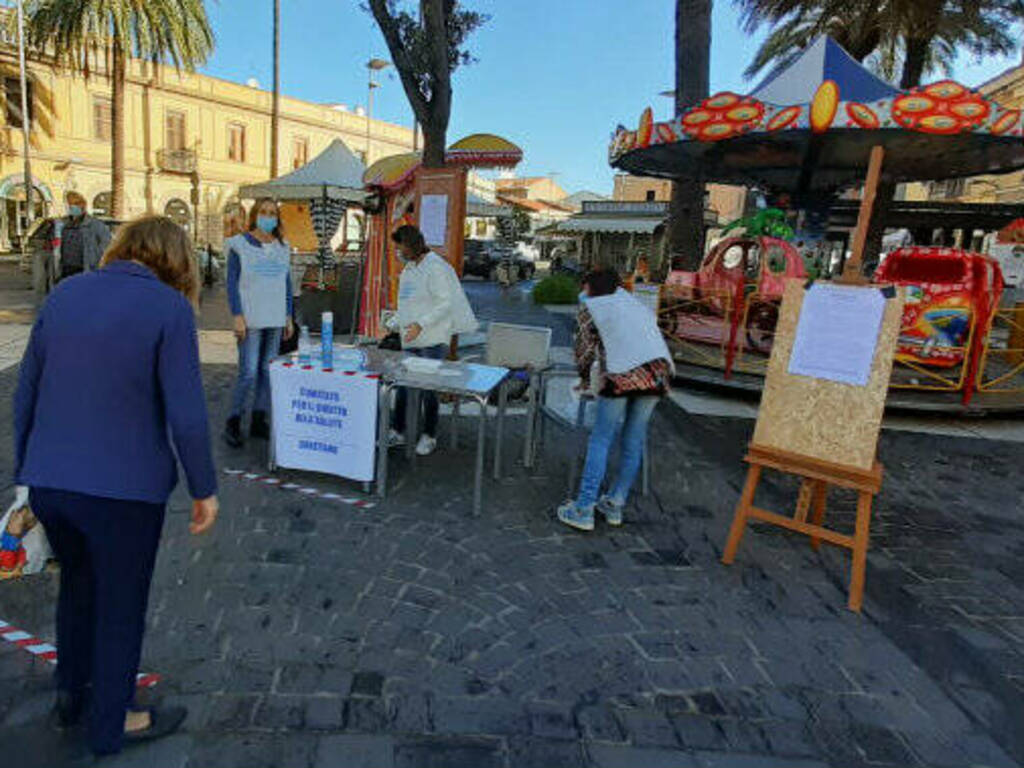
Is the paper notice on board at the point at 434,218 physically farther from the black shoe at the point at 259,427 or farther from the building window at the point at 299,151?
the building window at the point at 299,151

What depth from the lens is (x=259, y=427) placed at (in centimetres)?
534

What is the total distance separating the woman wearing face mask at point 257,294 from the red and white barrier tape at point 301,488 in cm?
62

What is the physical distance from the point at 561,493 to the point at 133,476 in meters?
3.16

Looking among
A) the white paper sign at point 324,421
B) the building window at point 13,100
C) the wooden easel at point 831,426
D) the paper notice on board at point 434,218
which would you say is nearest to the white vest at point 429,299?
the white paper sign at point 324,421

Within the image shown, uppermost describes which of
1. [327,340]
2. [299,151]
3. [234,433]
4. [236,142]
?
[299,151]

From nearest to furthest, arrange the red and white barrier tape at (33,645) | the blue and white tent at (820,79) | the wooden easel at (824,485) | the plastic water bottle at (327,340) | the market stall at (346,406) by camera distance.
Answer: the red and white barrier tape at (33,645) < the wooden easel at (824,485) < the market stall at (346,406) < the plastic water bottle at (327,340) < the blue and white tent at (820,79)

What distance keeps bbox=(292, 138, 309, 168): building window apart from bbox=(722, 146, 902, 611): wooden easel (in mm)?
37044

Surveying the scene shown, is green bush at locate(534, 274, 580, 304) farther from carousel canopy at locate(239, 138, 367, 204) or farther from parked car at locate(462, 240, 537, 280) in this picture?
parked car at locate(462, 240, 537, 280)

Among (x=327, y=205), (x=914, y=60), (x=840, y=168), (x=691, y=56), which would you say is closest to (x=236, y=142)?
(x=327, y=205)

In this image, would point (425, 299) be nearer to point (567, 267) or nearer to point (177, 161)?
point (567, 267)

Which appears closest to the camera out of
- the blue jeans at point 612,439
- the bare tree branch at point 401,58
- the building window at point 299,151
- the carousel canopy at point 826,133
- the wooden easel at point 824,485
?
the wooden easel at point 824,485

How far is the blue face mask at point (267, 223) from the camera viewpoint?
16.0 ft

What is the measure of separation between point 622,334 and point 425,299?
67.3 inches

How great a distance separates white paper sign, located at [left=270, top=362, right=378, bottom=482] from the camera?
425 cm
